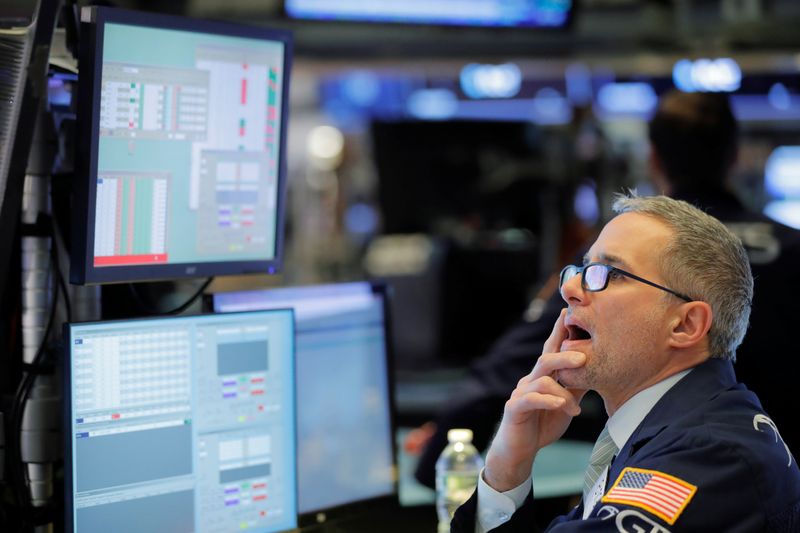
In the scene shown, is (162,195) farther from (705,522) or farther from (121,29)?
(705,522)

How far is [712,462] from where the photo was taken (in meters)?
1.65

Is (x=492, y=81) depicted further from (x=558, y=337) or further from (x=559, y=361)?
(x=559, y=361)

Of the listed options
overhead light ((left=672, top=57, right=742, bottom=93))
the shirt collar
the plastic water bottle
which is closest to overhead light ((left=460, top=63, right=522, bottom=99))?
overhead light ((left=672, top=57, right=742, bottom=93))

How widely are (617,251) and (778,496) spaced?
494 mm

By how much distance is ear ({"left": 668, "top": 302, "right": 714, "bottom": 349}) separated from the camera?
185 centimetres

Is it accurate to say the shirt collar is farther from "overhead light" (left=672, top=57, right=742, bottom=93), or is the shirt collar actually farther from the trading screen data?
"overhead light" (left=672, top=57, right=742, bottom=93)

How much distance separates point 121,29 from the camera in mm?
1870

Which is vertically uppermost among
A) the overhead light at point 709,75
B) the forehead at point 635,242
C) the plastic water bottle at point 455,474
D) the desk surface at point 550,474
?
the overhead light at point 709,75

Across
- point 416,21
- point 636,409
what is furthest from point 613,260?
point 416,21

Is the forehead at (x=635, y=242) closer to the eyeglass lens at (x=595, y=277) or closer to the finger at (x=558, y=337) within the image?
the eyeglass lens at (x=595, y=277)

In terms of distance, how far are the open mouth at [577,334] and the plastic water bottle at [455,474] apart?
0.61 m

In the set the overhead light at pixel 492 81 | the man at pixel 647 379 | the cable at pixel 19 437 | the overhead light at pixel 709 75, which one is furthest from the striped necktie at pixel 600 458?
the overhead light at pixel 492 81

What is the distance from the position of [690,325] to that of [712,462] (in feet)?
0.98

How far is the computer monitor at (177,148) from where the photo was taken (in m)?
1.87
